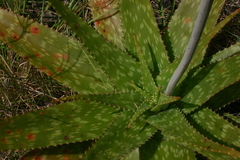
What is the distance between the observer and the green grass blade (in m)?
1.07

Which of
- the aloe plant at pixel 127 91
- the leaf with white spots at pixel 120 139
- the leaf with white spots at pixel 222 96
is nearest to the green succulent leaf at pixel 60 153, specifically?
the aloe plant at pixel 127 91

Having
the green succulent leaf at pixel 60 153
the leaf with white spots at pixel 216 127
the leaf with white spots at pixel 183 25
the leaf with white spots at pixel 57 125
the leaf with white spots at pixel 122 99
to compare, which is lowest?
the green succulent leaf at pixel 60 153

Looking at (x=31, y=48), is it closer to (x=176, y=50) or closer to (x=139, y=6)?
(x=139, y=6)

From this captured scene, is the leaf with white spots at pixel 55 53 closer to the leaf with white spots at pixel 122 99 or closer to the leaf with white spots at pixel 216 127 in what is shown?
the leaf with white spots at pixel 122 99

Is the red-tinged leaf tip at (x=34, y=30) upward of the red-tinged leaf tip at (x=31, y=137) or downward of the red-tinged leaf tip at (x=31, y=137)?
upward

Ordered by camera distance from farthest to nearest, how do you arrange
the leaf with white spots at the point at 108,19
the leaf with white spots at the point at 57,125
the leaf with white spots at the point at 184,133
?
the leaf with white spots at the point at 108,19 → the leaf with white spots at the point at 57,125 → the leaf with white spots at the point at 184,133

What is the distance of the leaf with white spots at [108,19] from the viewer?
4.62 feet

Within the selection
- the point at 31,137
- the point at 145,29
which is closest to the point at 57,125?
the point at 31,137

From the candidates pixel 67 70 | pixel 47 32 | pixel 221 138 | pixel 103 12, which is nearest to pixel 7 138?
pixel 67 70

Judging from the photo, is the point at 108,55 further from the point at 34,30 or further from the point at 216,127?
the point at 216,127

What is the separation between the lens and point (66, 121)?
120 cm

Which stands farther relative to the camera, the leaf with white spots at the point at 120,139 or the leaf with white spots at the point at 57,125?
the leaf with white spots at the point at 57,125

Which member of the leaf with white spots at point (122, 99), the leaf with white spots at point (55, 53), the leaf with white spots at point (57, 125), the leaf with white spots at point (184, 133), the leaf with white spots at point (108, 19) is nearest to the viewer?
the leaf with white spots at point (184, 133)

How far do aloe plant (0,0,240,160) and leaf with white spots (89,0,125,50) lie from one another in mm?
176
